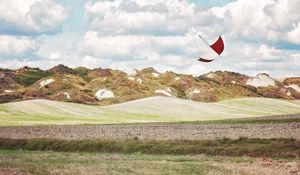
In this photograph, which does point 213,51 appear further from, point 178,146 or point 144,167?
point 178,146

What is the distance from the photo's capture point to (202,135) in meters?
65.7

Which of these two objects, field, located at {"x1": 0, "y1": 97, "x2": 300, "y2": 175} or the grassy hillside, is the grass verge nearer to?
field, located at {"x1": 0, "y1": 97, "x2": 300, "y2": 175}

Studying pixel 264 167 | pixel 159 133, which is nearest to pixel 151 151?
pixel 159 133

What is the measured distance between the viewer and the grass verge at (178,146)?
50344 millimetres

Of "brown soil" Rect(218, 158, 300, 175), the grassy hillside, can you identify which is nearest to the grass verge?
"brown soil" Rect(218, 158, 300, 175)

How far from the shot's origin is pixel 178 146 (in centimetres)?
5403

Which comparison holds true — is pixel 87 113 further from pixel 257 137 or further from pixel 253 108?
pixel 257 137

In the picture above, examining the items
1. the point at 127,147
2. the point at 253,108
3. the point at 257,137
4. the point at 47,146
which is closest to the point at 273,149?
the point at 257,137

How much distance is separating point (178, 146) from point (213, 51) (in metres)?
29.6

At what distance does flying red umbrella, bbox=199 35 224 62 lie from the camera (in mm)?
25250

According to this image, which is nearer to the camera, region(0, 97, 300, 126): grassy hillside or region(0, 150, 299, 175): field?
region(0, 150, 299, 175): field

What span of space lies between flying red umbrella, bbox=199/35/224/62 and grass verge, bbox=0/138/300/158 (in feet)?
82.2

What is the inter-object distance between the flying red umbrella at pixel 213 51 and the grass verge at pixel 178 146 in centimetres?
2507

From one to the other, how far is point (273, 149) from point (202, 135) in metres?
16.1
